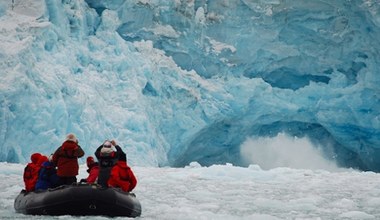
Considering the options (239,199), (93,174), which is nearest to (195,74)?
(239,199)

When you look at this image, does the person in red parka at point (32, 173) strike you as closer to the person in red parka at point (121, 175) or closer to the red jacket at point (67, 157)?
the red jacket at point (67, 157)

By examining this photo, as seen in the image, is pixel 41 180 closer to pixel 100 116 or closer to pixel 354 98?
pixel 100 116

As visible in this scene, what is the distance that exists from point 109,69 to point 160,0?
11.4ft

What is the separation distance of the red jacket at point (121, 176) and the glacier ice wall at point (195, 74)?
8.24m

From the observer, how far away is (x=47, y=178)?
20.0 feet

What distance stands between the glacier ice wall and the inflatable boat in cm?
842

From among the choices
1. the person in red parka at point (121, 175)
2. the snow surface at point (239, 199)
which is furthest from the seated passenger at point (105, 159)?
the snow surface at point (239, 199)

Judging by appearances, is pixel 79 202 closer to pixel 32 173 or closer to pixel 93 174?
pixel 93 174

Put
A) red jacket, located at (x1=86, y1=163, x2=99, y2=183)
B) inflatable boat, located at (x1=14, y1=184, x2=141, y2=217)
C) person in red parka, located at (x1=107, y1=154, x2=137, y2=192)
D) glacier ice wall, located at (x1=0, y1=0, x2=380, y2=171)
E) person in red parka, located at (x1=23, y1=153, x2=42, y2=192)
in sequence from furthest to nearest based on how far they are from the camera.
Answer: glacier ice wall, located at (x1=0, y1=0, x2=380, y2=171) < red jacket, located at (x1=86, y1=163, x2=99, y2=183) < person in red parka, located at (x1=23, y1=153, x2=42, y2=192) < person in red parka, located at (x1=107, y1=154, x2=137, y2=192) < inflatable boat, located at (x1=14, y1=184, x2=141, y2=217)

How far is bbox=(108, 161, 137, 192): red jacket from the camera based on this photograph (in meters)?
6.03

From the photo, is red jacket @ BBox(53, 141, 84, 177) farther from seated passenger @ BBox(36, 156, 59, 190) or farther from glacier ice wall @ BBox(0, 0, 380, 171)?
glacier ice wall @ BBox(0, 0, 380, 171)

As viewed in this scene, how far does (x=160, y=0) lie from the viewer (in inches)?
728

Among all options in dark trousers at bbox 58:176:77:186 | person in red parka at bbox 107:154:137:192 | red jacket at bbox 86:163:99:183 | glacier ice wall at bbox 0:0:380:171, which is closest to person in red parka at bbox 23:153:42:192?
dark trousers at bbox 58:176:77:186

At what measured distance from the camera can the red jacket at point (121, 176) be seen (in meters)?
6.03
